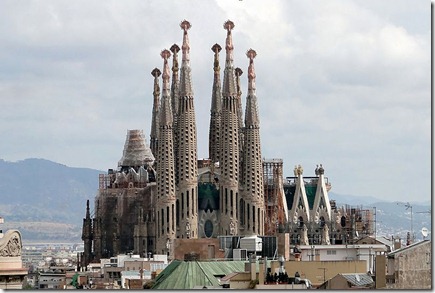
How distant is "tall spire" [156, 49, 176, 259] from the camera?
137 meters

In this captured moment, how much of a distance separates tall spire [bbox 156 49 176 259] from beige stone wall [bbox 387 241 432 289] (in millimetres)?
90905

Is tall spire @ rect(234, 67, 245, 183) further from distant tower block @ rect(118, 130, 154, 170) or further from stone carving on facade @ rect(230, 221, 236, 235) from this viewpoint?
distant tower block @ rect(118, 130, 154, 170)

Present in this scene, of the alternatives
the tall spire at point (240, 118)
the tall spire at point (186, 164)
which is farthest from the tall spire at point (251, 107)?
the tall spire at point (186, 164)

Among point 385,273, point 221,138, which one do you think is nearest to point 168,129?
point 221,138

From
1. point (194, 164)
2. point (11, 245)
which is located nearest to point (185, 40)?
point (194, 164)

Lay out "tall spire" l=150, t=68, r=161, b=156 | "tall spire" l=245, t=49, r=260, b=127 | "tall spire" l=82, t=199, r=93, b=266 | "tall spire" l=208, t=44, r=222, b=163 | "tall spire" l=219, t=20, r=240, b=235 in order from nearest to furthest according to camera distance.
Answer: "tall spire" l=219, t=20, r=240, b=235
"tall spire" l=245, t=49, r=260, b=127
"tall spire" l=208, t=44, r=222, b=163
"tall spire" l=82, t=199, r=93, b=266
"tall spire" l=150, t=68, r=161, b=156

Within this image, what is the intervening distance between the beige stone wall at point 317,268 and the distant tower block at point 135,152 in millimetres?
89105

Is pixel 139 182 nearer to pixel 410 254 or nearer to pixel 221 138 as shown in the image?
pixel 221 138

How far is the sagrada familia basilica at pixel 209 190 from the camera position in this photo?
137875 millimetres

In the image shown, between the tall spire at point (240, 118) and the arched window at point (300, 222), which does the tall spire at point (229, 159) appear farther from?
the arched window at point (300, 222)

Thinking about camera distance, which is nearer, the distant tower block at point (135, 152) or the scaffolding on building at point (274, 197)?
the scaffolding on building at point (274, 197)

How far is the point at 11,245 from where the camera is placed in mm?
38312

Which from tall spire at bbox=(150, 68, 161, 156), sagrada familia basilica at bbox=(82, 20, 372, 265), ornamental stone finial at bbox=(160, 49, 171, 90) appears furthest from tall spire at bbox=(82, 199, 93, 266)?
ornamental stone finial at bbox=(160, 49, 171, 90)

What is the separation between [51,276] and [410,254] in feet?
260
